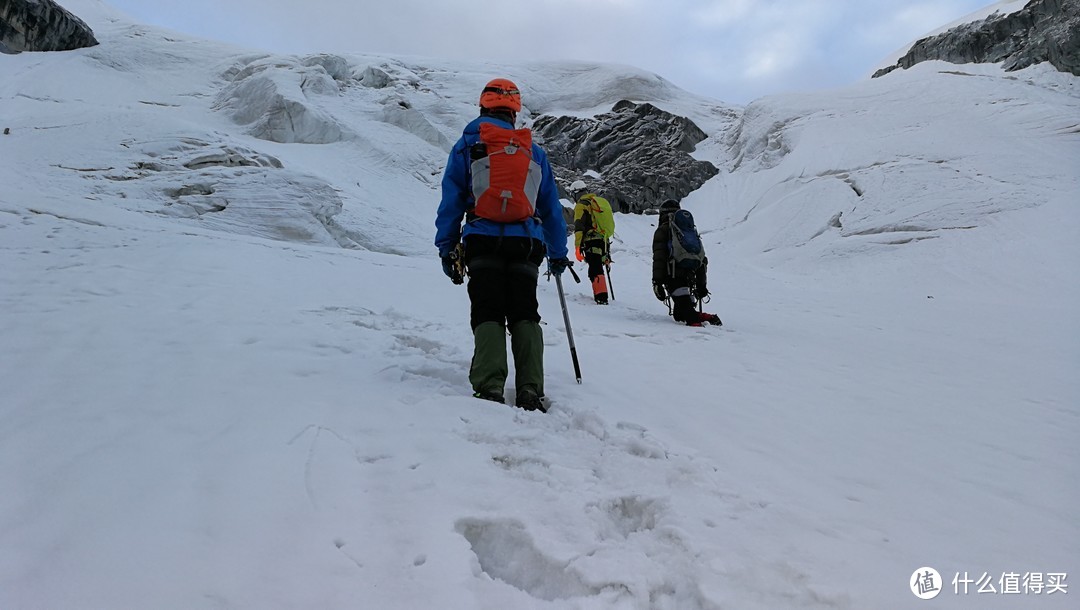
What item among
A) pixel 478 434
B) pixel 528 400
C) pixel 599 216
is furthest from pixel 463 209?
pixel 599 216

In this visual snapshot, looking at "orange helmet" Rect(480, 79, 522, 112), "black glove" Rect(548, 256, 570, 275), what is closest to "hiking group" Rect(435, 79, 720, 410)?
"orange helmet" Rect(480, 79, 522, 112)

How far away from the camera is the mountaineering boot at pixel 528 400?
3457 millimetres

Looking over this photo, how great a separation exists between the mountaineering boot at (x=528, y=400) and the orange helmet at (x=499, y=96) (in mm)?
1924

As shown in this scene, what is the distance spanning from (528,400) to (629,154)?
32523mm

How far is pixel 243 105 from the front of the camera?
25.0m

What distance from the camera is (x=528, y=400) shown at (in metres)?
3.48

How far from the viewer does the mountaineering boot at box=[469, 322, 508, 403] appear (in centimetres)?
351

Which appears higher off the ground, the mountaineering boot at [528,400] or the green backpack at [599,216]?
the green backpack at [599,216]

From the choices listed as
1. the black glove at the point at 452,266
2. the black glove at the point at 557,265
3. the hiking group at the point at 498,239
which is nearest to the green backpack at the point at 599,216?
the black glove at the point at 557,265

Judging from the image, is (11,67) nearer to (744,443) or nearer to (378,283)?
(378,283)

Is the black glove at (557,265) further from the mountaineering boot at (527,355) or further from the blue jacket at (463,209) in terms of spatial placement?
the mountaineering boot at (527,355)

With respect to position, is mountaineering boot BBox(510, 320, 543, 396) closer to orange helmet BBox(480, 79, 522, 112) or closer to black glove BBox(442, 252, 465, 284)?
black glove BBox(442, 252, 465, 284)

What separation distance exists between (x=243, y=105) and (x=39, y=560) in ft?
90.5

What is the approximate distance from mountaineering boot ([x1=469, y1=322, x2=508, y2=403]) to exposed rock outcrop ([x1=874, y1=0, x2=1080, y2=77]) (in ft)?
103
